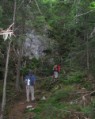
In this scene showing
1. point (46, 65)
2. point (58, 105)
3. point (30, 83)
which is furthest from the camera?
point (46, 65)

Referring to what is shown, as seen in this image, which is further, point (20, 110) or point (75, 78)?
point (75, 78)

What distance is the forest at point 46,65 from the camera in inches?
555

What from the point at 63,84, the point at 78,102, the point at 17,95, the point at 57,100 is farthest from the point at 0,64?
the point at 78,102

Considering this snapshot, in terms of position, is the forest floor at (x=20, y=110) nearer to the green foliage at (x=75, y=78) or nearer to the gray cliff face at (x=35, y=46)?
the green foliage at (x=75, y=78)

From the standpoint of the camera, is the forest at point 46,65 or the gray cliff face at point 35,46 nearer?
the forest at point 46,65

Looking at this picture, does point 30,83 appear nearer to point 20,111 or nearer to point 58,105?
point 20,111

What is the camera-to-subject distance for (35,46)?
2827 centimetres

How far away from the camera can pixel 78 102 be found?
1412cm

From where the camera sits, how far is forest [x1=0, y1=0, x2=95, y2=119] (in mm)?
14094

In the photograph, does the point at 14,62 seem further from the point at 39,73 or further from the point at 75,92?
the point at 75,92

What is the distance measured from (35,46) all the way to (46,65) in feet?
7.60

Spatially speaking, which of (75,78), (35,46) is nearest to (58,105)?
(75,78)

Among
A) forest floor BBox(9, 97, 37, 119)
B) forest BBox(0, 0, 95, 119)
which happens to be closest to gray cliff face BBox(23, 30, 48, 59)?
forest BBox(0, 0, 95, 119)

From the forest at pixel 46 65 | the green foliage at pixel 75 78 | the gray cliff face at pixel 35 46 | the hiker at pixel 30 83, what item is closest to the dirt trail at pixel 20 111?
the forest at pixel 46 65
